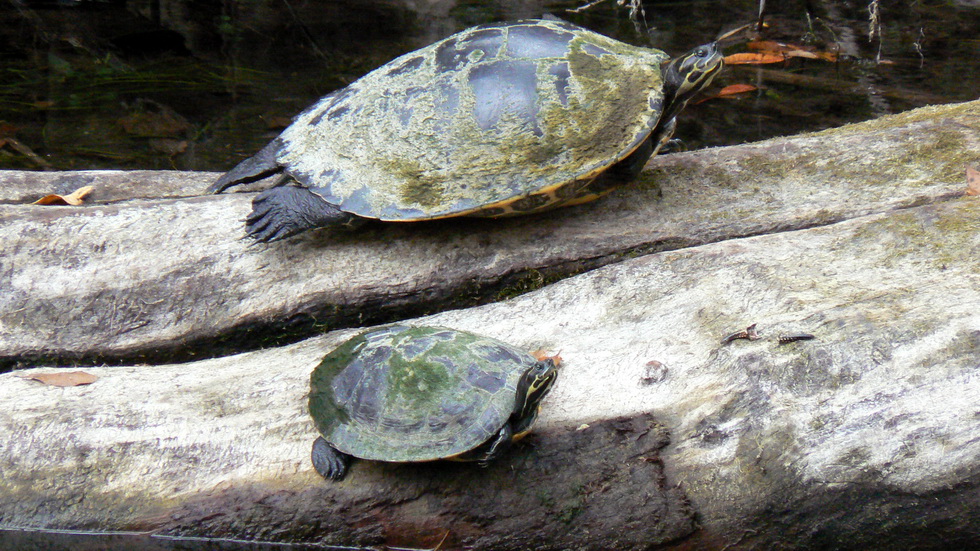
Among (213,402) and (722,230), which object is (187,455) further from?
(722,230)

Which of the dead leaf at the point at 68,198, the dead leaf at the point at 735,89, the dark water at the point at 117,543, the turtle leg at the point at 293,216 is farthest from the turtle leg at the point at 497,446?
the dead leaf at the point at 735,89

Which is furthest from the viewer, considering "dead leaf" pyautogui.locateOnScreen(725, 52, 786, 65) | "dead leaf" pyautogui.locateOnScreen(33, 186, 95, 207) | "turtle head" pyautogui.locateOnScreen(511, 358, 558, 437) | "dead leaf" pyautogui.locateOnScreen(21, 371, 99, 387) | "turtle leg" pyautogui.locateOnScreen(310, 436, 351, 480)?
"dead leaf" pyautogui.locateOnScreen(725, 52, 786, 65)

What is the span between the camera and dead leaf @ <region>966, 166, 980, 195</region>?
348 centimetres

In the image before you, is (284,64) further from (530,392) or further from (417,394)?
(530,392)

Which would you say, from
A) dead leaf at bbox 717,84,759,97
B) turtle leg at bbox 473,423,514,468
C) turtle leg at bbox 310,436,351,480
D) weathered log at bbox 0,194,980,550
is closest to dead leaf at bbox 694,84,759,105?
dead leaf at bbox 717,84,759,97

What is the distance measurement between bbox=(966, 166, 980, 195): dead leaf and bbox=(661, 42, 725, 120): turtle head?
1.26 m

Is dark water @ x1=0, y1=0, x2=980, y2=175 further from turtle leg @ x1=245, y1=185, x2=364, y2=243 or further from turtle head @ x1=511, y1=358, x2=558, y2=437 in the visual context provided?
turtle head @ x1=511, y1=358, x2=558, y2=437

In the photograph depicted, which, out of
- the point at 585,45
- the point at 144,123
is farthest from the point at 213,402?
the point at 144,123

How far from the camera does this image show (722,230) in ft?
11.9

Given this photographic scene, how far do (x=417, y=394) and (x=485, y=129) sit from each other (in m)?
1.45

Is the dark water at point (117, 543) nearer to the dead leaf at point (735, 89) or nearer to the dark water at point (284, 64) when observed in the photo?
the dark water at point (284, 64)

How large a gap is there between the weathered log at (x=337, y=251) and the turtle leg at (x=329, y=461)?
102 centimetres

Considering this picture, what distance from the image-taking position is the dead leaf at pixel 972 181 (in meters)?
3.48

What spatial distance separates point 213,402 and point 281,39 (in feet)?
20.8
